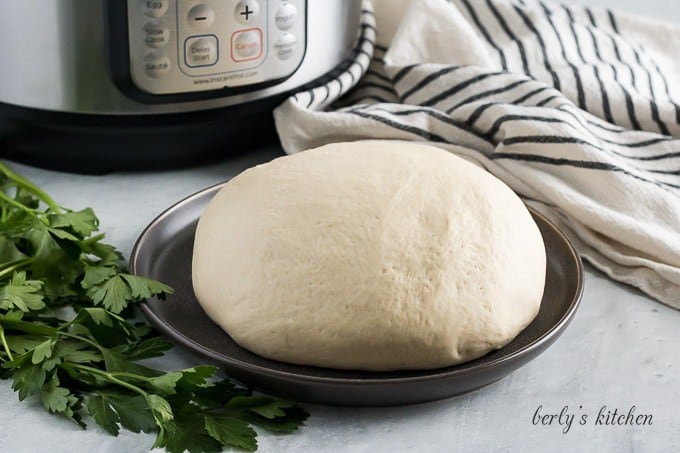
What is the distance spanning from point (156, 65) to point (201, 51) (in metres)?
0.04

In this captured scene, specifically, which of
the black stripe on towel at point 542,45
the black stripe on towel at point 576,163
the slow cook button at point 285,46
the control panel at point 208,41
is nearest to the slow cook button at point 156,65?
the control panel at point 208,41

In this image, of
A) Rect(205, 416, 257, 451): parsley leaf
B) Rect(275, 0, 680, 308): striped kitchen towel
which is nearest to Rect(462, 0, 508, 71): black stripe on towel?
Rect(275, 0, 680, 308): striped kitchen towel

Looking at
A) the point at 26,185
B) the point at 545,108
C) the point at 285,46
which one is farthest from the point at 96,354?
the point at 545,108

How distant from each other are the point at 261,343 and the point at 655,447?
0.27 m

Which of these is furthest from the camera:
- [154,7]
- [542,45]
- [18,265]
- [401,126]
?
[542,45]

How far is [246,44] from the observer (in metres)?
0.90

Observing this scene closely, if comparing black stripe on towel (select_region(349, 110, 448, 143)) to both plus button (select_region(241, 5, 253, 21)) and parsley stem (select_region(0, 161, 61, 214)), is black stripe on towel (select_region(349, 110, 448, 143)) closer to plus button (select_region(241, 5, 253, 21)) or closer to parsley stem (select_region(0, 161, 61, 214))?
plus button (select_region(241, 5, 253, 21))

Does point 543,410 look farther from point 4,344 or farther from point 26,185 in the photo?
point 26,185

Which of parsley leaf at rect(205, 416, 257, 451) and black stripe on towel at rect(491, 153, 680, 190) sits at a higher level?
black stripe on towel at rect(491, 153, 680, 190)

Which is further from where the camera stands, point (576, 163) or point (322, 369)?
point (576, 163)

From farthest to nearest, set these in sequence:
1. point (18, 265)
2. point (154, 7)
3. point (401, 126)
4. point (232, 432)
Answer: point (401, 126) → point (154, 7) → point (18, 265) → point (232, 432)

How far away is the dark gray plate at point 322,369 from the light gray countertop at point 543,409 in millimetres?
23

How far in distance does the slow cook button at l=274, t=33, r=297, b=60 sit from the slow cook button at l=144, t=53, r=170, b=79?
4.4 inches

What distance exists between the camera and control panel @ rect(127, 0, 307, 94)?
0.85 m
